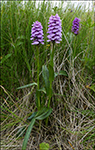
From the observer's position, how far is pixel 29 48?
4.63ft

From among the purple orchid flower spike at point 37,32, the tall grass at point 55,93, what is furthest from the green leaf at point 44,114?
the purple orchid flower spike at point 37,32

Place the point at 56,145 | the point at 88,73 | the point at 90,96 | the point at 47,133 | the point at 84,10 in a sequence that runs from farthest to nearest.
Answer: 1. the point at 84,10
2. the point at 88,73
3. the point at 90,96
4. the point at 47,133
5. the point at 56,145

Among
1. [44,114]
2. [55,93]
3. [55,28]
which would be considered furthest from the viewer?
[55,93]

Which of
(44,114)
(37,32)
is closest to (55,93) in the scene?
(44,114)

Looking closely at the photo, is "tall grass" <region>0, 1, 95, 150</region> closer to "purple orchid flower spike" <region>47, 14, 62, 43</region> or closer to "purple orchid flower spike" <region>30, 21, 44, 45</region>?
"purple orchid flower spike" <region>30, 21, 44, 45</region>

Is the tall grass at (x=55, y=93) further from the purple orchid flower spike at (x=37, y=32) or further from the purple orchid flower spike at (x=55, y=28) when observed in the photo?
the purple orchid flower spike at (x=55, y=28)

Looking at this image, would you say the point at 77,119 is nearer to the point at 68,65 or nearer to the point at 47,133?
the point at 47,133

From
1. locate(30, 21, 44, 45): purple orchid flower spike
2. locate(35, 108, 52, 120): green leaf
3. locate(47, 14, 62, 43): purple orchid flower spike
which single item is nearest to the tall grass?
A: locate(35, 108, 52, 120): green leaf

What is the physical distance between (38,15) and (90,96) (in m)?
1.15

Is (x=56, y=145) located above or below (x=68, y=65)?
below

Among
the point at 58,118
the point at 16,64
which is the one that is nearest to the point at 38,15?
the point at 16,64

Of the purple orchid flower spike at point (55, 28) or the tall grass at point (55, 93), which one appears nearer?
the purple orchid flower spike at point (55, 28)

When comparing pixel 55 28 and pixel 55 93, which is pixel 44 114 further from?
pixel 55 28

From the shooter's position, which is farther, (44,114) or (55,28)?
(44,114)
